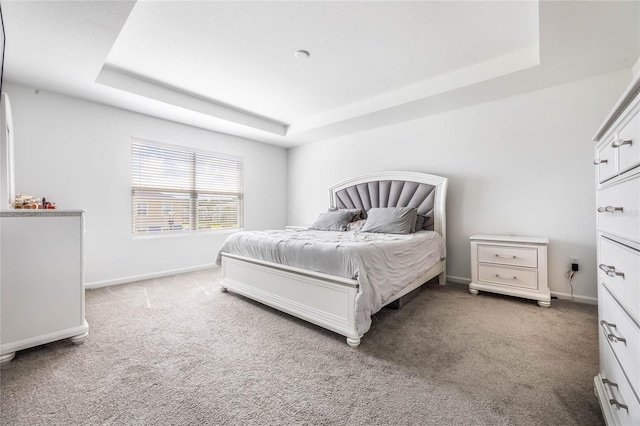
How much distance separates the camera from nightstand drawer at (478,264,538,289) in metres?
2.73

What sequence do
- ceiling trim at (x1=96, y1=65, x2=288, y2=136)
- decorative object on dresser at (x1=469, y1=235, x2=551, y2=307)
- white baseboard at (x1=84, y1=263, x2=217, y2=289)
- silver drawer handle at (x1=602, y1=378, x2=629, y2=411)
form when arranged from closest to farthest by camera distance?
silver drawer handle at (x1=602, y1=378, x2=629, y2=411) < decorative object on dresser at (x1=469, y1=235, x2=551, y2=307) < ceiling trim at (x1=96, y1=65, x2=288, y2=136) < white baseboard at (x1=84, y1=263, x2=217, y2=289)

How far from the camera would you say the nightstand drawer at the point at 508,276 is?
2.73m

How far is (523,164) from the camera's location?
3098 mm

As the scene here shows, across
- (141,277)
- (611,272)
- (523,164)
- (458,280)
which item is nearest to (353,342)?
(611,272)

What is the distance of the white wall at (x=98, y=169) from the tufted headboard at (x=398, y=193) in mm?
2369

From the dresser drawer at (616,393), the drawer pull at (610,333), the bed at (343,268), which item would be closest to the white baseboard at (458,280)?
the bed at (343,268)

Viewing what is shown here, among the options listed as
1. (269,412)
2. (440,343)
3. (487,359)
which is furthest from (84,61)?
(487,359)

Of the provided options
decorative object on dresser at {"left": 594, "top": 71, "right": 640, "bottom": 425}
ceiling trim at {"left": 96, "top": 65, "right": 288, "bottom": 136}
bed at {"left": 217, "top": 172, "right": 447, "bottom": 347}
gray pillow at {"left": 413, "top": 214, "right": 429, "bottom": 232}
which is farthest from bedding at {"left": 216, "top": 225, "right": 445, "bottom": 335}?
ceiling trim at {"left": 96, "top": 65, "right": 288, "bottom": 136}

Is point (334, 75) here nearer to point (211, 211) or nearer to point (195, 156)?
point (195, 156)

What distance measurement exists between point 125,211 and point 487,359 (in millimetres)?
4262

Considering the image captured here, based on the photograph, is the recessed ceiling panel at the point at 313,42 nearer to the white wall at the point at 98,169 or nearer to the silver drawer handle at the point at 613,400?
the white wall at the point at 98,169

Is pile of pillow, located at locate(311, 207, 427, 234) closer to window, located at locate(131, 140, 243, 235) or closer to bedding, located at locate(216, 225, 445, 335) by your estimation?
bedding, located at locate(216, 225, 445, 335)

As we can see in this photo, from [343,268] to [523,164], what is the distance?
2.62 meters

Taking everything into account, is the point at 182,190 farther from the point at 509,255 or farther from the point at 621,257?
the point at 621,257
